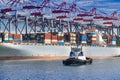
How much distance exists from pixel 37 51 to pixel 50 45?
657 cm

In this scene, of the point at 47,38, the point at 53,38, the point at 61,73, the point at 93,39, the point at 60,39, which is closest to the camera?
the point at 61,73

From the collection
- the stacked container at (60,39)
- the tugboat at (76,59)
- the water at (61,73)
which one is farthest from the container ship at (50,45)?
the water at (61,73)

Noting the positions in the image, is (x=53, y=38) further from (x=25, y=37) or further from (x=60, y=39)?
(x=25, y=37)

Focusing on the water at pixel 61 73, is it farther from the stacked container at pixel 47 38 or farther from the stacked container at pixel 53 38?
the stacked container at pixel 53 38

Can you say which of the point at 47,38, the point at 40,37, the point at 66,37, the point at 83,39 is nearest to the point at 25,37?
the point at 40,37

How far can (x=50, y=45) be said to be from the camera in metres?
108

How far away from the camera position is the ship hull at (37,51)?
9399cm

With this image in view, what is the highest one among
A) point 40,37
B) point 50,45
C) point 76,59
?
point 40,37

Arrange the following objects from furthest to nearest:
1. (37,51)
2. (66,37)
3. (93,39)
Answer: (93,39) < (66,37) < (37,51)

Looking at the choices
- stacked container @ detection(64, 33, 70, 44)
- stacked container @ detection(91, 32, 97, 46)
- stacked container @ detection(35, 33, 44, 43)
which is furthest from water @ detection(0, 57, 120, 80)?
stacked container @ detection(91, 32, 97, 46)

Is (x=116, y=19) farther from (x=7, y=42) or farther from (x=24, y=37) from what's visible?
(x=7, y=42)

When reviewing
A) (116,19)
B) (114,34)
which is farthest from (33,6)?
(114,34)

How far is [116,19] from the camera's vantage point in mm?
139500

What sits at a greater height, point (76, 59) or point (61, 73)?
point (76, 59)
